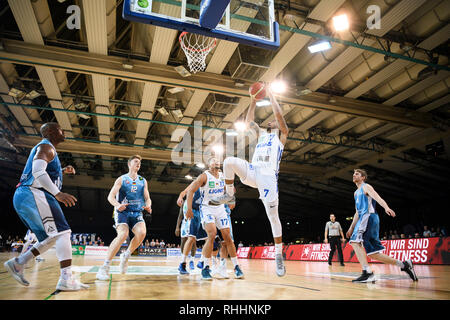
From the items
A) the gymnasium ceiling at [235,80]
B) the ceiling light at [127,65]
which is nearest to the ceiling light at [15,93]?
the gymnasium ceiling at [235,80]

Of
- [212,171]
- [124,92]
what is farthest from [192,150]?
[212,171]

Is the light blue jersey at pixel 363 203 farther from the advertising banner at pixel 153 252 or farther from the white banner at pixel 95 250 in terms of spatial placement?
the advertising banner at pixel 153 252

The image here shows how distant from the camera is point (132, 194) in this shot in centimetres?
561

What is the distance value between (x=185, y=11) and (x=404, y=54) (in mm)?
8260

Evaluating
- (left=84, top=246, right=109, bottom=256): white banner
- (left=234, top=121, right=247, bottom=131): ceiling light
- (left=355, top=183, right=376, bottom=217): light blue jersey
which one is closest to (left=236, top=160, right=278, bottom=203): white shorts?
(left=355, top=183, right=376, bottom=217): light blue jersey

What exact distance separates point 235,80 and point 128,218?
761 cm

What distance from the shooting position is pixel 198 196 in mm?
7086

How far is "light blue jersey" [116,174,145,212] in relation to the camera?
Answer: 5562 millimetres

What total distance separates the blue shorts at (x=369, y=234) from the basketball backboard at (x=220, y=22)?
3.44 m

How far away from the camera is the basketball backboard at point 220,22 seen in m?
5.05

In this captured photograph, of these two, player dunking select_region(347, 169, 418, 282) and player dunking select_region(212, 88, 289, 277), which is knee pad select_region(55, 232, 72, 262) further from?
player dunking select_region(347, 169, 418, 282)

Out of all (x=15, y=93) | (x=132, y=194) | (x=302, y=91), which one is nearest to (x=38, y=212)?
(x=132, y=194)

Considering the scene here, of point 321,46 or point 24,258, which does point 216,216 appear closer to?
point 24,258

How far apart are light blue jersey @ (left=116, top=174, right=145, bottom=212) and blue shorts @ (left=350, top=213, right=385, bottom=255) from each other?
3.72m
